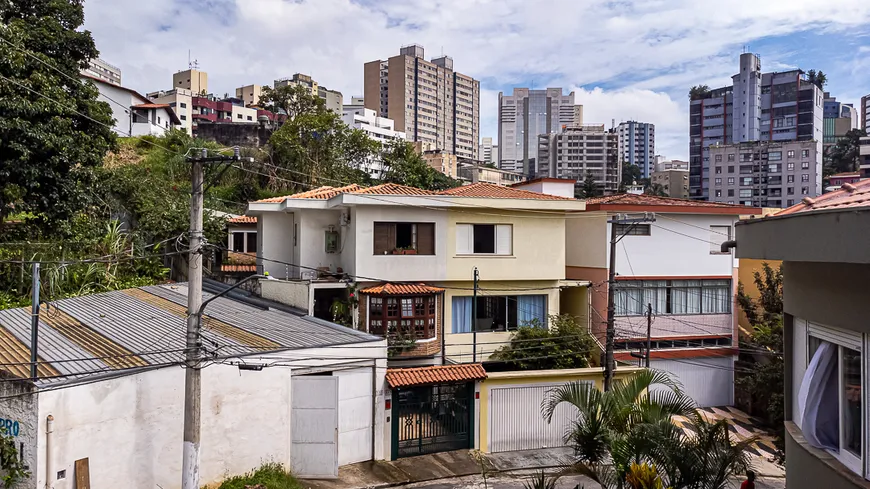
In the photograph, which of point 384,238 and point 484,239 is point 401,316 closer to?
point 384,238

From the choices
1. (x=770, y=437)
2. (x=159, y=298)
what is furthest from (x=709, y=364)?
(x=159, y=298)

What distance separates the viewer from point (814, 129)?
80.4m

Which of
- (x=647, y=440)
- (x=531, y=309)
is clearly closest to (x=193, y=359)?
(x=647, y=440)

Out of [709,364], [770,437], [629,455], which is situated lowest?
[770,437]

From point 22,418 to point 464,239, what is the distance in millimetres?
13655

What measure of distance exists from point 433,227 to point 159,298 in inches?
365

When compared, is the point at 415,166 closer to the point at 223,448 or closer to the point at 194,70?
the point at 223,448

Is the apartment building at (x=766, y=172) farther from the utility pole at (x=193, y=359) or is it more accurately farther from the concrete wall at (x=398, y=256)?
the utility pole at (x=193, y=359)

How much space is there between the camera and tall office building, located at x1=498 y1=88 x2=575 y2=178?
441ft

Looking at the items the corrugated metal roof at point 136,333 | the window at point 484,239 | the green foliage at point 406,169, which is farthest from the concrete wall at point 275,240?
the green foliage at point 406,169

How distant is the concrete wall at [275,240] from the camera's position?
23.8m

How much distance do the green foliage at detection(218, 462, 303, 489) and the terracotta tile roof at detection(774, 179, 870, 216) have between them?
11566 mm

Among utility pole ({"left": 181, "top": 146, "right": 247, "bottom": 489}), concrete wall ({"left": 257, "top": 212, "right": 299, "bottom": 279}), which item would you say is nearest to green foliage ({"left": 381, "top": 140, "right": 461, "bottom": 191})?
concrete wall ({"left": 257, "top": 212, "right": 299, "bottom": 279})

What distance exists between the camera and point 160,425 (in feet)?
40.1
